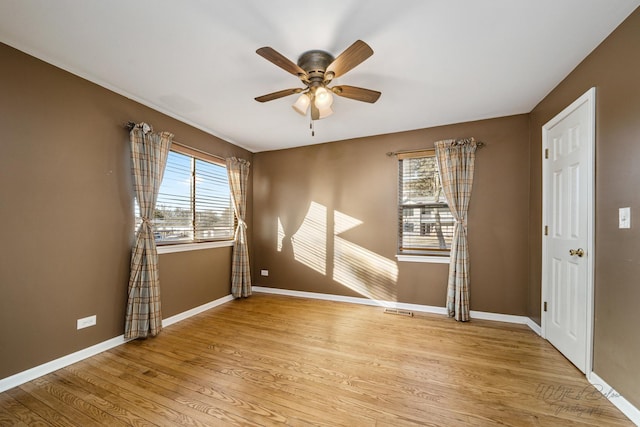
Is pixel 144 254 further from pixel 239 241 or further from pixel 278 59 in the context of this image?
pixel 278 59

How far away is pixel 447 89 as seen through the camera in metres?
2.57

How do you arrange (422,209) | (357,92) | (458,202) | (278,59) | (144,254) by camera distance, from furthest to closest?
(422,209) → (458,202) → (144,254) → (357,92) → (278,59)

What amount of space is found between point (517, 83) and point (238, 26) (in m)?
2.51

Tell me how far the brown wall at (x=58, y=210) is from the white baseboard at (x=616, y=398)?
4.04 meters

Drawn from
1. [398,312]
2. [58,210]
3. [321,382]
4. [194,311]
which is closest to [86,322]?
[58,210]

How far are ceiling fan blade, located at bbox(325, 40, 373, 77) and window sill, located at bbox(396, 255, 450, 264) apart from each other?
2613mm

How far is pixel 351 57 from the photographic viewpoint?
1700 mm

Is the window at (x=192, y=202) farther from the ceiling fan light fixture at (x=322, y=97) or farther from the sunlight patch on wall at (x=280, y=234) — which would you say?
the ceiling fan light fixture at (x=322, y=97)

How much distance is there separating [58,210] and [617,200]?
4222 millimetres

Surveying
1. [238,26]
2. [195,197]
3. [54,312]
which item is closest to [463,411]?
[238,26]

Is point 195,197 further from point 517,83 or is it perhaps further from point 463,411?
point 517,83

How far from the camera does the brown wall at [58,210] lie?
1.95 metres

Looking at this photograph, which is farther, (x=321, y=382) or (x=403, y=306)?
(x=403, y=306)

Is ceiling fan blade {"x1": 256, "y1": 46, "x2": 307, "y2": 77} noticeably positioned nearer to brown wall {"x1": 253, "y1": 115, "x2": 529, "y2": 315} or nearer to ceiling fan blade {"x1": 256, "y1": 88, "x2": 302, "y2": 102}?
ceiling fan blade {"x1": 256, "y1": 88, "x2": 302, "y2": 102}
